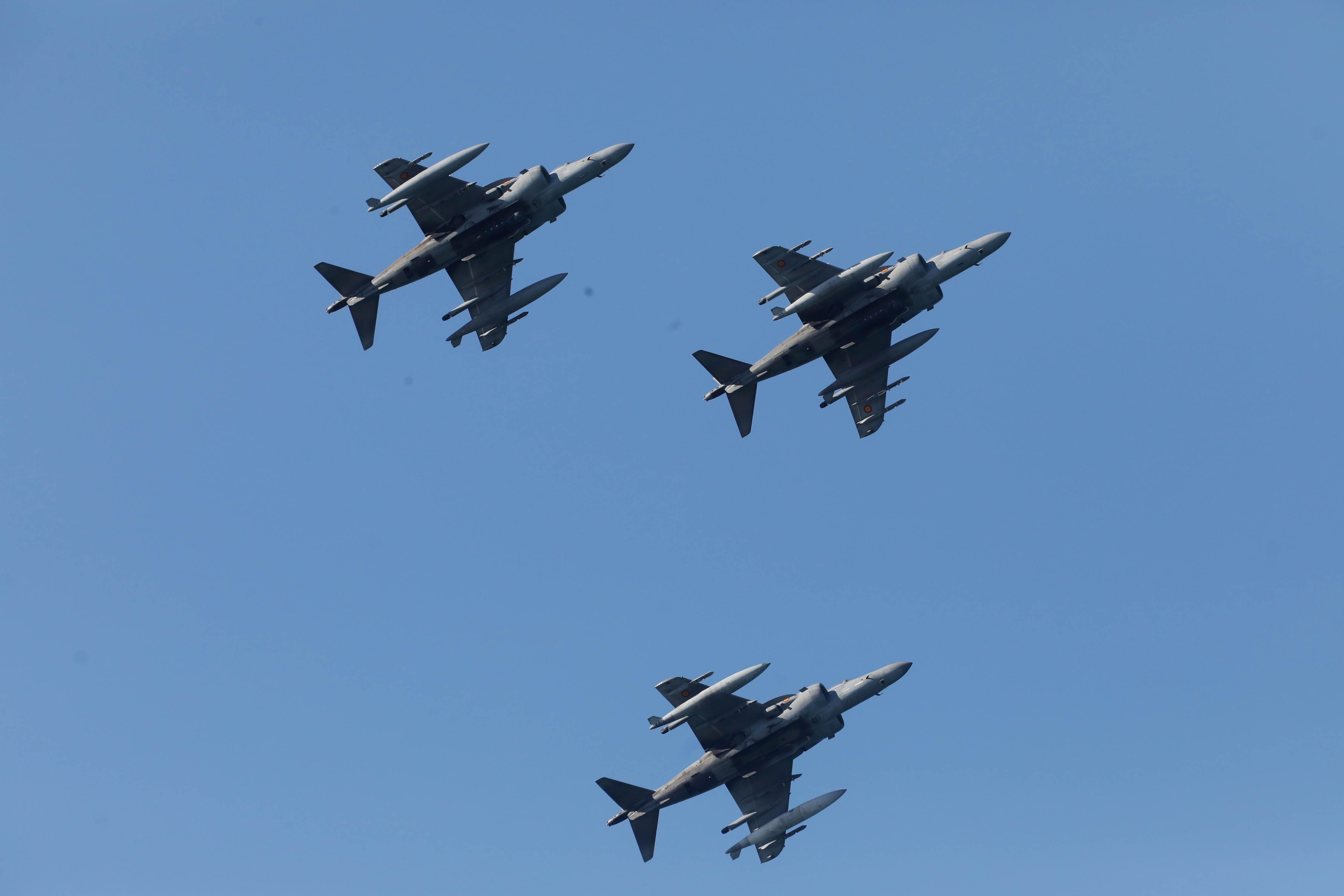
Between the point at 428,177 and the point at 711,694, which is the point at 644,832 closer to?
the point at 711,694

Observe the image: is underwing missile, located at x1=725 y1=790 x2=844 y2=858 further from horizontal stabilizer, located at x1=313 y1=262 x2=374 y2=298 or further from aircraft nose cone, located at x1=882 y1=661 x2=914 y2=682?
horizontal stabilizer, located at x1=313 y1=262 x2=374 y2=298

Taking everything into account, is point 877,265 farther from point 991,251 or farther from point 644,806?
point 644,806

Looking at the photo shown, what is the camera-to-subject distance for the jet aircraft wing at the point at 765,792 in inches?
3900

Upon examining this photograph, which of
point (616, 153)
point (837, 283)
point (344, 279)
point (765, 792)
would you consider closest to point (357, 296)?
point (344, 279)

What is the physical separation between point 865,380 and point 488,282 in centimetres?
2315

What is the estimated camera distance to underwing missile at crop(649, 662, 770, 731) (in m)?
93.7

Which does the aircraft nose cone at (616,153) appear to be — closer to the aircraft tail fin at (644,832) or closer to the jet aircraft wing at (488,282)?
the jet aircraft wing at (488,282)

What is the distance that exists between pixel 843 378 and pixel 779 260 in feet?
28.1

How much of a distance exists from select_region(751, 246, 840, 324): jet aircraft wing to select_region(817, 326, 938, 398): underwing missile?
16.3ft

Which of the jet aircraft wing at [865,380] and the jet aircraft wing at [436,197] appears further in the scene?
the jet aircraft wing at [865,380]

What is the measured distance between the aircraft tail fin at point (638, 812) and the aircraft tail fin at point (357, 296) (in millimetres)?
28625

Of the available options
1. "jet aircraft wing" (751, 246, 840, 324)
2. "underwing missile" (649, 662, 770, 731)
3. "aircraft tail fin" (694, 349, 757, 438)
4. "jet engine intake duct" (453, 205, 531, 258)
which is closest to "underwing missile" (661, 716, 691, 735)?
"underwing missile" (649, 662, 770, 731)

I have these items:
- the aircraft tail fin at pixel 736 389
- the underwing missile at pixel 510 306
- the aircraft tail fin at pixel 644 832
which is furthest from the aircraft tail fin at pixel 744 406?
Result: the aircraft tail fin at pixel 644 832

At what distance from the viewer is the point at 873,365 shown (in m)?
102
